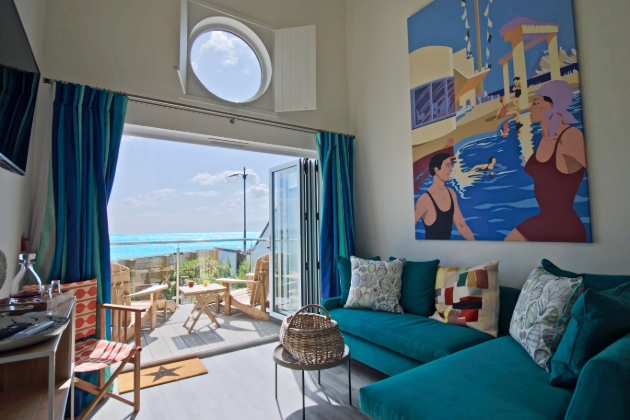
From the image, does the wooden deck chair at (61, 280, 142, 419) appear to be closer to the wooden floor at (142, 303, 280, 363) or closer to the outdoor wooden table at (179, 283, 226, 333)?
the wooden floor at (142, 303, 280, 363)

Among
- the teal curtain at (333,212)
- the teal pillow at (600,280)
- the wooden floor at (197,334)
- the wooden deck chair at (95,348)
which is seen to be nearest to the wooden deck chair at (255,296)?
the wooden floor at (197,334)

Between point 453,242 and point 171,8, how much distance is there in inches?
134

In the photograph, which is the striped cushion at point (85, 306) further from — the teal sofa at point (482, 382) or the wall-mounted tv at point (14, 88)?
the teal sofa at point (482, 382)

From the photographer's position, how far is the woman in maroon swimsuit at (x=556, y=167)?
7.38ft

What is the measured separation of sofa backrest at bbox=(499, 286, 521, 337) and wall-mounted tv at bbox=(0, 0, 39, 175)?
2.98 m

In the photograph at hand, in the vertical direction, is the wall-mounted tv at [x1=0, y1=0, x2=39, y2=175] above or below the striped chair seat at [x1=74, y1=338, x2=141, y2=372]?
above

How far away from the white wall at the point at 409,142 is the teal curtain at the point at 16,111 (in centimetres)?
301

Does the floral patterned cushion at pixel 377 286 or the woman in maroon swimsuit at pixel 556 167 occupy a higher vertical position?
the woman in maroon swimsuit at pixel 556 167

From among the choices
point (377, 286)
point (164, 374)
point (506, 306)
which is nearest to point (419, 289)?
point (377, 286)

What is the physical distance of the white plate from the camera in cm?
100

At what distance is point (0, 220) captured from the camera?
5.81ft

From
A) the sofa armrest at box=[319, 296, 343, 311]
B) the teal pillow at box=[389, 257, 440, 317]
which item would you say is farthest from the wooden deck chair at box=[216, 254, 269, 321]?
the teal pillow at box=[389, 257, 440, 317]

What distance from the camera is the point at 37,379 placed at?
1.42 meters

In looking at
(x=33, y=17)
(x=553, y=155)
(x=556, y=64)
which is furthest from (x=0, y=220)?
(x=556, y=64)
